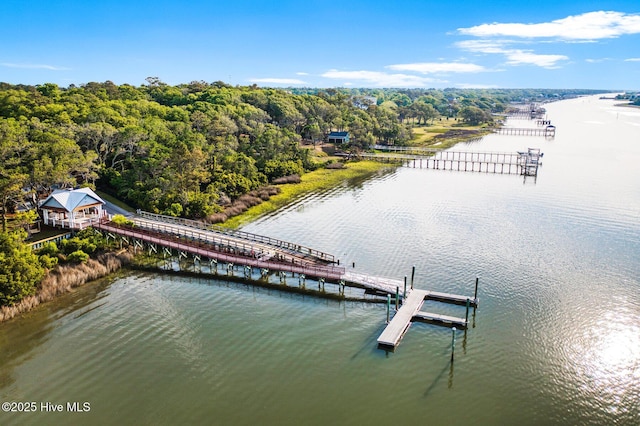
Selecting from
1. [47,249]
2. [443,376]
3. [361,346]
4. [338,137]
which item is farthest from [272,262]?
[338,137]

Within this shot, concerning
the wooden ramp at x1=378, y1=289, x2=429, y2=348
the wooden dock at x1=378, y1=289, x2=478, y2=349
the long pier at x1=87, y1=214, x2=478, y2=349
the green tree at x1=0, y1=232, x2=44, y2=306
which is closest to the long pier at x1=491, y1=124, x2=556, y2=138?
the wooden dock at x1=378, y1=289, x2=478, y2=349

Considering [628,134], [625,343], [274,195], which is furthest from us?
[628,134]

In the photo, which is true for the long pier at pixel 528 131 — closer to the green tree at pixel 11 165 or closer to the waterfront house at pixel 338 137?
the waterfront house at pixel 338 137

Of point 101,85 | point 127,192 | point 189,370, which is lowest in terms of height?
point 189,370

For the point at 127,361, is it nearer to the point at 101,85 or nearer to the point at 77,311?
the point at 77,311

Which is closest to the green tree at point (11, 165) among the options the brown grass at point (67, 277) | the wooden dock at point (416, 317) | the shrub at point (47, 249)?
the shrub at point (47, 249)

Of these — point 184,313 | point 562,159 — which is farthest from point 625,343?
point 562,159
